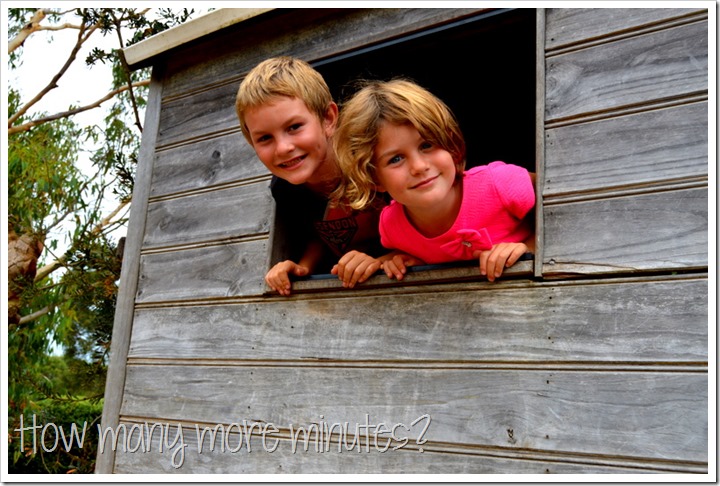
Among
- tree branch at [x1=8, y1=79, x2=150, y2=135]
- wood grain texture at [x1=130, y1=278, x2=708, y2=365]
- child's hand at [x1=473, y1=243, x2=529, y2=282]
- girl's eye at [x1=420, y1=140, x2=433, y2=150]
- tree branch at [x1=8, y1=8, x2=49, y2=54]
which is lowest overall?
wood grain texture at [x1=130, y1=278, x2=708, y2=365]

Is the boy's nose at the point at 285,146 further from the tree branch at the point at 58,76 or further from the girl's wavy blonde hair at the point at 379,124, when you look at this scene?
the tree branch at the point at 58,76

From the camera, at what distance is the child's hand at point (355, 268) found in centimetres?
220

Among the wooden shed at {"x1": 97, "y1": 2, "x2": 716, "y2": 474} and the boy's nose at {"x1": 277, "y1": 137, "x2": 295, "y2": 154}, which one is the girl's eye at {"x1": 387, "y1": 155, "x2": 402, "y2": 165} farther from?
the boy's nose at {"x1": 277, "y1": 137, "x2": 295, "y2": 154}

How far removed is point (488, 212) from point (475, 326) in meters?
0.33

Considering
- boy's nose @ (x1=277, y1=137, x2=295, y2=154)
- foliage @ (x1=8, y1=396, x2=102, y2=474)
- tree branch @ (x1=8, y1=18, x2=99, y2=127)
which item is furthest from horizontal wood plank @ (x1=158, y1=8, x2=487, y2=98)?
tree branch @ (x1=8, y1=18, x2=99, y2=127)

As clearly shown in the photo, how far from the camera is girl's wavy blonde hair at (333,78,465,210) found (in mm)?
1889

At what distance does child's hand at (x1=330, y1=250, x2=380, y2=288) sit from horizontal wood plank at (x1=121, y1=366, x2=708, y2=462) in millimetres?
292

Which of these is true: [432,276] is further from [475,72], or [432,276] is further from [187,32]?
[187,32]

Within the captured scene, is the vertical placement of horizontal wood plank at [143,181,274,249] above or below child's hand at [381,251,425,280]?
above

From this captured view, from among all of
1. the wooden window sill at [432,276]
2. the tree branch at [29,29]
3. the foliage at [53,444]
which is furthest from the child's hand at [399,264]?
the tree branch at [29,29]

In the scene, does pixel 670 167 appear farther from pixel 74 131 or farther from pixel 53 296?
pixel 74 131

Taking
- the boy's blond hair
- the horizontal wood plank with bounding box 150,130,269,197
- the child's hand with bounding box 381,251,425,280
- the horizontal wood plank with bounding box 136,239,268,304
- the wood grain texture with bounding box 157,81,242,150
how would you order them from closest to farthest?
the child's hand with bounding box 381,251,425,280 < the boy's blond hair < the horizontal wood plank with bounding box 136,239,268,304 < the horizontal wood plank with bounding box 150,130,269,197 < the wood grain texture with bounding box 157,81,242,150

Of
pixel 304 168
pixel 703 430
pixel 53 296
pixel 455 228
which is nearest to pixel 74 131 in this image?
pixel 53 296

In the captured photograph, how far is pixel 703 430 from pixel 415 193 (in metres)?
0.92
